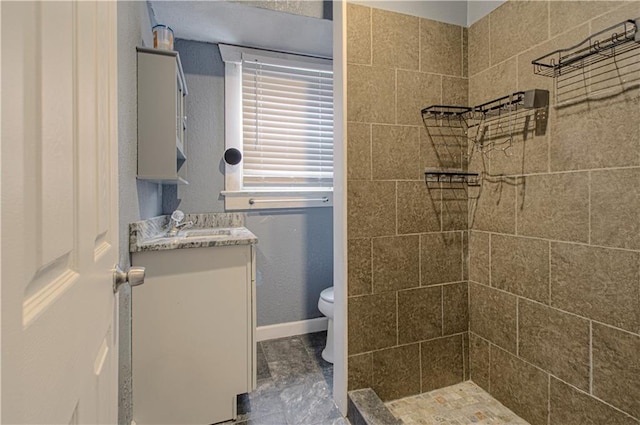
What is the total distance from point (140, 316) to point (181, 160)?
1184mm

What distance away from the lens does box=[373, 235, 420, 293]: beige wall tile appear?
5.45 ft

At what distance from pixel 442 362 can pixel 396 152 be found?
1231mm

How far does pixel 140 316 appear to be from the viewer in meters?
1.45

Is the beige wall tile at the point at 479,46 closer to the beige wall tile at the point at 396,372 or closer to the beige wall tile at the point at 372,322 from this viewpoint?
the beige wall tile at the point at 372,322

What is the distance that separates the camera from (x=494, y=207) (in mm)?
1700

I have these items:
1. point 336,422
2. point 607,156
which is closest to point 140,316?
point 336,422

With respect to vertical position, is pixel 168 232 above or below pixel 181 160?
below

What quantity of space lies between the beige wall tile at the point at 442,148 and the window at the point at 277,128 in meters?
1.04

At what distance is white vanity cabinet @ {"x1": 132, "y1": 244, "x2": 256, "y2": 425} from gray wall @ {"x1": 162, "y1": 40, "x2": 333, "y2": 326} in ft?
3.00

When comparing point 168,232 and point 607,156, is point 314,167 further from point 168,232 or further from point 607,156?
point 607,156

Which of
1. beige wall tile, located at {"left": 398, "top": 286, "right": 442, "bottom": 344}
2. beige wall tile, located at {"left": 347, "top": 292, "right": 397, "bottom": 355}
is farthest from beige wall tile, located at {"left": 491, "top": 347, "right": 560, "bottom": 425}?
beige wall tile, located at {"left": 347, "top": 292, "right": 397, "bottom": 355}

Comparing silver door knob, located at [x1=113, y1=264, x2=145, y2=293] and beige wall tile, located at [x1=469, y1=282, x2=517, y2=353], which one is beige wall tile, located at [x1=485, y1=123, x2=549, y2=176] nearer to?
beige wall tile, located at [x1=469, y1=282, x2=517, y2=353]

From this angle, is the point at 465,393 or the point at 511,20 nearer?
the point at 511,20

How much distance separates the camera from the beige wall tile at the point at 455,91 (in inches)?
70.3
